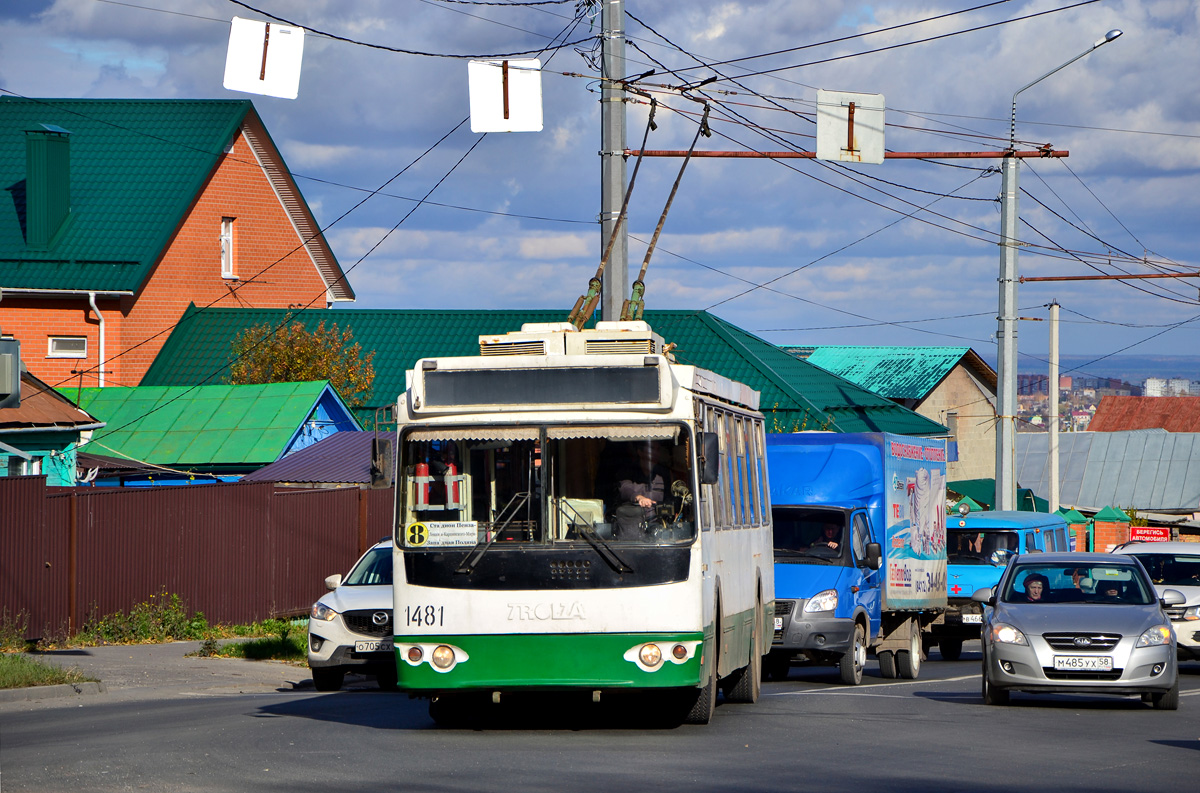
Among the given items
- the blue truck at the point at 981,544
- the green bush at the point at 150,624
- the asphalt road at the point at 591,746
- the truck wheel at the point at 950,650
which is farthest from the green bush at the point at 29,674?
the truck wheel at the point at 950,650

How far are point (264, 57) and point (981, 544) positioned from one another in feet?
47.9

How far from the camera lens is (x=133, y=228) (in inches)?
1683

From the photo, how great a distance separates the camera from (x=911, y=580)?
2012 centimetres

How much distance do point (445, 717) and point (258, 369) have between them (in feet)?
92.0

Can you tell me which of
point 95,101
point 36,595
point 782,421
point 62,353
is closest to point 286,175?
point 95,101

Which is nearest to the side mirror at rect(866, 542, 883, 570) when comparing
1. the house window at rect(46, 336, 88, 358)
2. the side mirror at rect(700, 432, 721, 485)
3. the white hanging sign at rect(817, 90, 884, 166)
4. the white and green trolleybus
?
the white and green trolleybus

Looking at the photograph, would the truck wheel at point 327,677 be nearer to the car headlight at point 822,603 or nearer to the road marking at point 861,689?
the road marking at point 861,689

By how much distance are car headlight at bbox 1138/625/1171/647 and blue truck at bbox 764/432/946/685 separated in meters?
3.36

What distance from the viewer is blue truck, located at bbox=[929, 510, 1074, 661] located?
2508 cm

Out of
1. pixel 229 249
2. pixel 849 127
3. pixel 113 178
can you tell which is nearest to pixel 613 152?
pixel 849 127

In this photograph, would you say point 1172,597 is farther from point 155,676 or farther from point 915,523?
point 155,676

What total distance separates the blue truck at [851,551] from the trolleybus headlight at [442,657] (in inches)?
262

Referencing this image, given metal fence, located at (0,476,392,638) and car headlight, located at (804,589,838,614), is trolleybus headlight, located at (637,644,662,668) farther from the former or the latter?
metal fence, located at (0,476,392,638)

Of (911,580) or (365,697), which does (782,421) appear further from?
(365,697)
